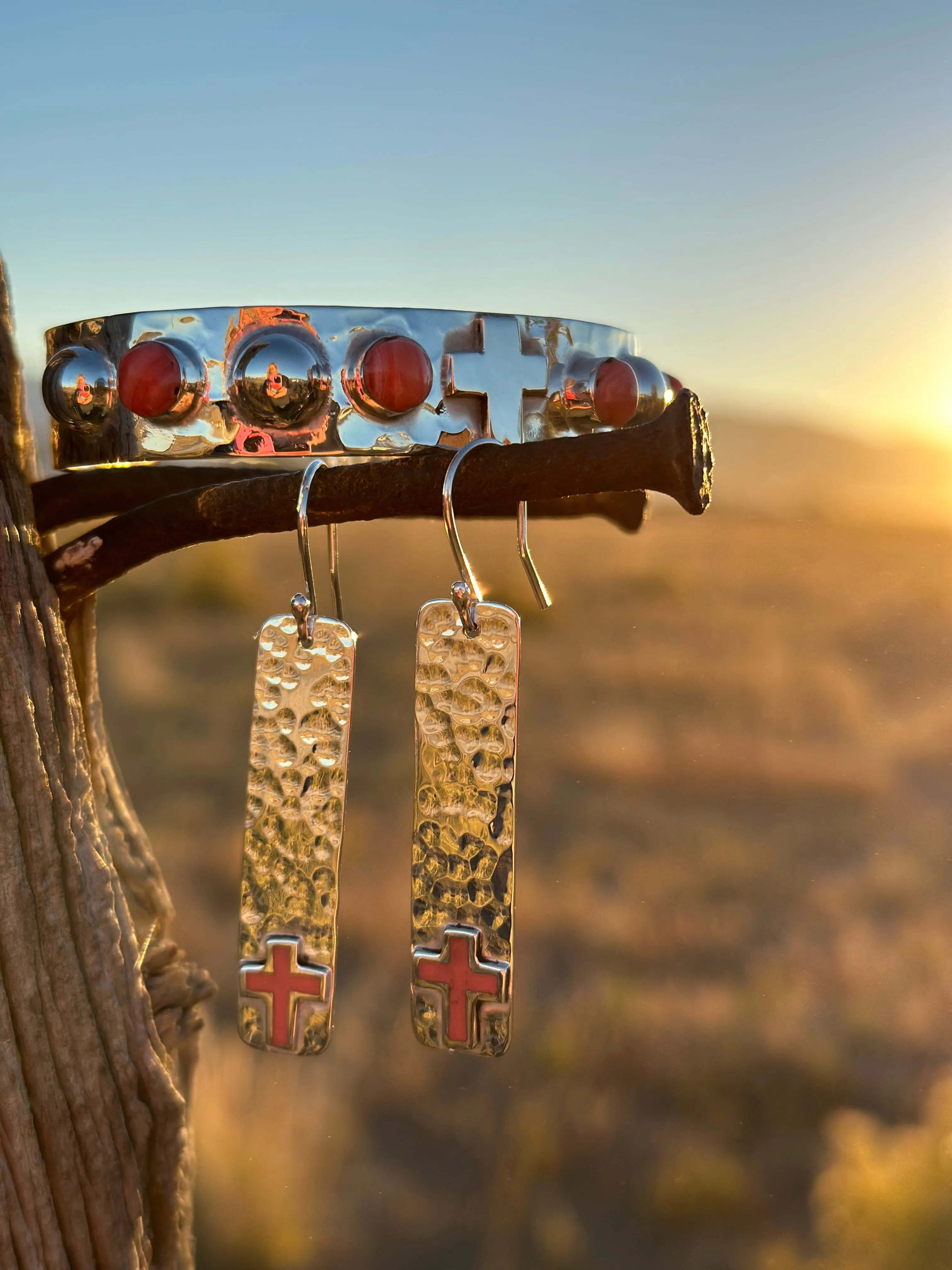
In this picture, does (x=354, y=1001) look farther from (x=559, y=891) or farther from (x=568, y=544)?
(x=568, y=544)

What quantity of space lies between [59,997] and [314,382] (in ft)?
1.21

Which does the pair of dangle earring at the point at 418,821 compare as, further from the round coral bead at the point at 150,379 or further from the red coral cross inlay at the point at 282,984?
the round coral bead at the point at 150,379

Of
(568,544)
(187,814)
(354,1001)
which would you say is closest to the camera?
(354,1001)

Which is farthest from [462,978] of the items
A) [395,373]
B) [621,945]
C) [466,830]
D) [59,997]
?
[621,945]

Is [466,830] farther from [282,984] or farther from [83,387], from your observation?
[83,387]

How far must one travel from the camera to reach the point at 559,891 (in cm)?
321

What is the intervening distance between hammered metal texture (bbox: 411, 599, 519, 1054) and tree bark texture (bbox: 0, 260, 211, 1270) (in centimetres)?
18

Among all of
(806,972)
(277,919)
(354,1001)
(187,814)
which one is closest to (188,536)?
(277,919)

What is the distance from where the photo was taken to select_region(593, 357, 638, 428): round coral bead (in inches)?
24.3


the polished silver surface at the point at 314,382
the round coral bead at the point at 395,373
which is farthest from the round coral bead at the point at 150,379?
the round coral bead at the point at 395,373

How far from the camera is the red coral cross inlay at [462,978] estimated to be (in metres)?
0.56

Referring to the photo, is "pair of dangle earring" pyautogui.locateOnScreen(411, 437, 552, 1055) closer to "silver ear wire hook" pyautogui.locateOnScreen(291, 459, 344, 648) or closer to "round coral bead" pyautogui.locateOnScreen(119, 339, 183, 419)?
"silver ear wire hook" pyautogui.locateOnScreen(291, 459, 344, 648)

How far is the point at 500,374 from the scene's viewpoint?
60cm

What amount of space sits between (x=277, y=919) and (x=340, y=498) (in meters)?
0.24
